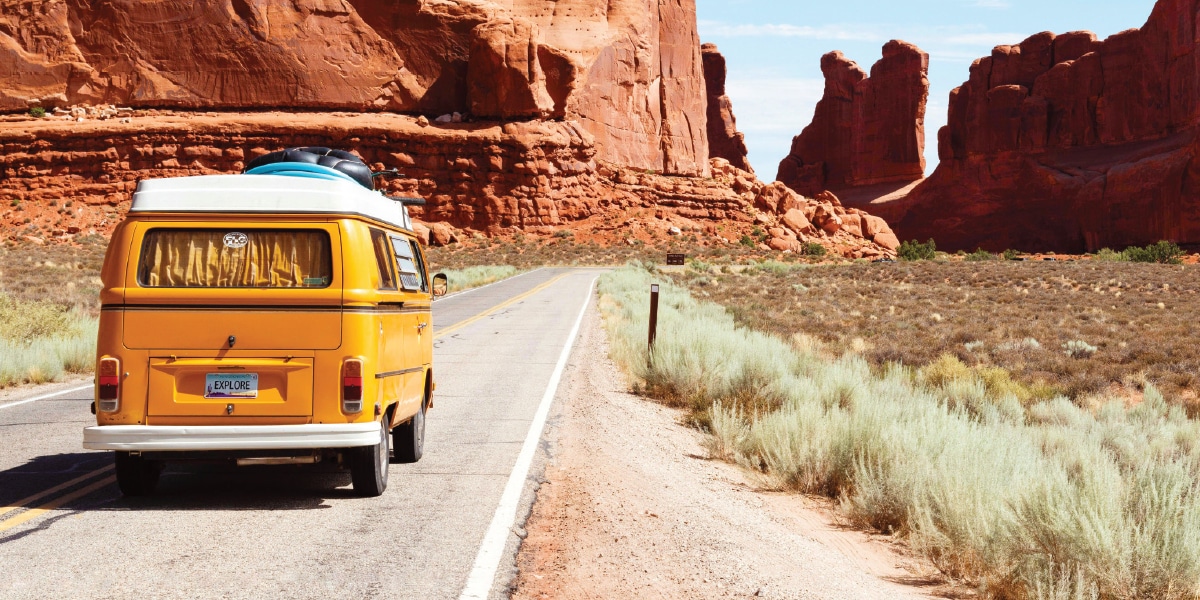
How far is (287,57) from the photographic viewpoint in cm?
8381

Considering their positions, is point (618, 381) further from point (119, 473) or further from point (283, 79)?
point (283, 79)

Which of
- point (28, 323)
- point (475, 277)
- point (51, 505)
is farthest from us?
point (475, 277)

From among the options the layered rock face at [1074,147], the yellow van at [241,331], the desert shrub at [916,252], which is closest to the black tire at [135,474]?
the yellow van at [241,331]

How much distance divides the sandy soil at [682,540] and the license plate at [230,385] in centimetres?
211

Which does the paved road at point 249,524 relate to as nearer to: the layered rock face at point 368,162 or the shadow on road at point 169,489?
the shadow on road at point 169,489

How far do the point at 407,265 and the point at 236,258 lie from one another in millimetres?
1979

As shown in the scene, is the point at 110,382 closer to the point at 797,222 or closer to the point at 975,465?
the point at 975,465

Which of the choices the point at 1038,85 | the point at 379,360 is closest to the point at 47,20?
the point at 379,360

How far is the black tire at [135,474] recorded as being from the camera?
698 centimetres

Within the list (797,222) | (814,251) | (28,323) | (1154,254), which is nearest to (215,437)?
(28,323)

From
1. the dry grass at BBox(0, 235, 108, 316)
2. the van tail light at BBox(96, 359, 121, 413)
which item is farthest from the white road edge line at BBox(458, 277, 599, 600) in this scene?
the dry grass at BBox(0, 235, 108, 316)

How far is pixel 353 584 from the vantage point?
5.07 meters

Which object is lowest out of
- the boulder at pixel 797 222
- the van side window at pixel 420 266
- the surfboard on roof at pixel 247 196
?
the van side window at pixel 420 266

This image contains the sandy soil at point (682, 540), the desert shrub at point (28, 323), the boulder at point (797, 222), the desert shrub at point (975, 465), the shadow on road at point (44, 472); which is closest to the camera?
the desert shrub at point (975, 465)
